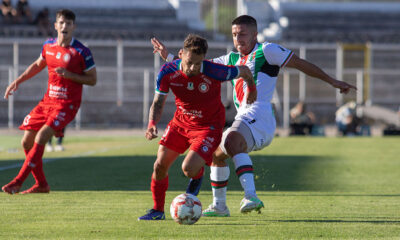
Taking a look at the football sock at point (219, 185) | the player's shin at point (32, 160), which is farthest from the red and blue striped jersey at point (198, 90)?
the player's shin at point (32, 160)

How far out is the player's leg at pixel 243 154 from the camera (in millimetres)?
6898

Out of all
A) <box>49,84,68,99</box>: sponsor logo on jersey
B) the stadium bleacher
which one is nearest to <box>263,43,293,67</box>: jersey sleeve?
<box>49,84,68,99</box>: sponsor logo on jersey

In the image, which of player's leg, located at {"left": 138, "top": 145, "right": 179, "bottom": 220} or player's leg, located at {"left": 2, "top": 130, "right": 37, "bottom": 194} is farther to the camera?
player's leg, located at {"left": 2, "top": 130, "right": 37, "bottom": 194}

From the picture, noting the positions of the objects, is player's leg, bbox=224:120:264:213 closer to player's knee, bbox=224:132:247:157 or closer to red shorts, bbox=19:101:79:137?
player's knee, bbox=224:132:247:157

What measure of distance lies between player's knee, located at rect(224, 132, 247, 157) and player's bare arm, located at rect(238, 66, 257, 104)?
0.43 metres

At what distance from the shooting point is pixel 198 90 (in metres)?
6.94

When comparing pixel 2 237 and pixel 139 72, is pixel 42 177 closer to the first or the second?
pixel 2 237

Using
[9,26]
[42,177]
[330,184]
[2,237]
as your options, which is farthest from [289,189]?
[9,26]

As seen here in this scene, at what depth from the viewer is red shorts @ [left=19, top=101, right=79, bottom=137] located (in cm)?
884

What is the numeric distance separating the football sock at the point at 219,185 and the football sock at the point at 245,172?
12.1 inches

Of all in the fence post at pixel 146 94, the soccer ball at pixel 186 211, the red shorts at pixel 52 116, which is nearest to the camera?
the soccer ball at pixel 186 211

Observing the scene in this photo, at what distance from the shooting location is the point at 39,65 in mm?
9172

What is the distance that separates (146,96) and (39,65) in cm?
2036

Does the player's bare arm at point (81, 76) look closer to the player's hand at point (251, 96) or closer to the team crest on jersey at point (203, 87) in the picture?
the team crest on jersey at point (203, 87)
